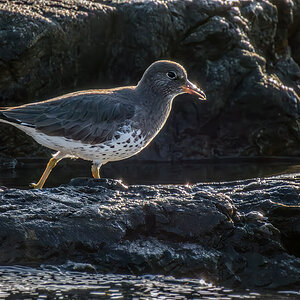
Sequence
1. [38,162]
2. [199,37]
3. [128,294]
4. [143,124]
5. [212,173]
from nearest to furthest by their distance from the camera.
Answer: [128,294] < [143,124] < [212,173] < [38,162] < [199,37]

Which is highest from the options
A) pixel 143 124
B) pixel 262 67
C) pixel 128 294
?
pixel 262 67

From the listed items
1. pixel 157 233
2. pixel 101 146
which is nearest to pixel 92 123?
pixel 101 146

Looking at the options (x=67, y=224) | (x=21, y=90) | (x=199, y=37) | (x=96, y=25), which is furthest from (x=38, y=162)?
(x=67, y=224)

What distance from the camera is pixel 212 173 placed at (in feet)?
38.6

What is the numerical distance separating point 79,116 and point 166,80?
1396 mm

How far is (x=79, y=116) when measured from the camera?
8.29m

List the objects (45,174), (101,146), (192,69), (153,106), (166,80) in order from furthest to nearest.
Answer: (192,69) → (166,80) → (153,106) → (45,174) → (101,146)

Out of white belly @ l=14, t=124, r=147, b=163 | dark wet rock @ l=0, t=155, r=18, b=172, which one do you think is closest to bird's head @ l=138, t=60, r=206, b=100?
white belly @ l=14, t=124, r=147, b=163

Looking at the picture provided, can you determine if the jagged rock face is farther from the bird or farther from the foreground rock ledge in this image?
the foreground rock ledge

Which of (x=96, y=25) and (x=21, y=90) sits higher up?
(x=96, y=25)

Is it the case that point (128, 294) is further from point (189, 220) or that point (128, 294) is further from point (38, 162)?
point (38, 162)

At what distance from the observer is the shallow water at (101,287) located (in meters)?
5.41

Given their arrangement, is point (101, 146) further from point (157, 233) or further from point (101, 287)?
point (101, 287)

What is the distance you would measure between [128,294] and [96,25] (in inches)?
343
